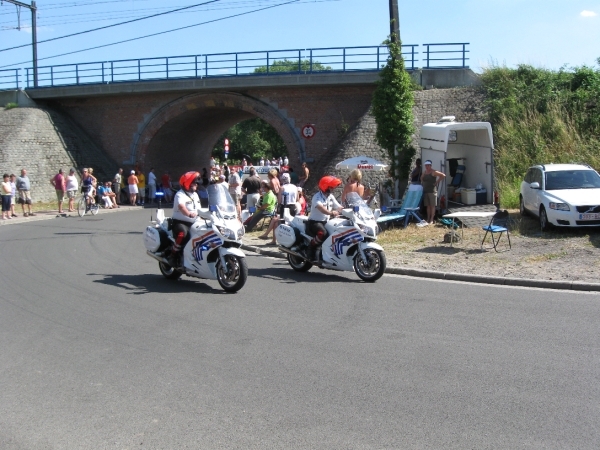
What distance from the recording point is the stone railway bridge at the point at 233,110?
2962cm

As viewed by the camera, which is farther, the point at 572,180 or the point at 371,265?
the point at 572,180

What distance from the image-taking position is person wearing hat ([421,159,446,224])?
1788cm

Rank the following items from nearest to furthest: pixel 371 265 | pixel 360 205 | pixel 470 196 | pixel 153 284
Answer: pixel 153 284 → pixel 371 265 → pixel 360 205 → pixel 470 196

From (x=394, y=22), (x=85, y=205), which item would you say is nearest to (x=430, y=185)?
(x=394, y=22)

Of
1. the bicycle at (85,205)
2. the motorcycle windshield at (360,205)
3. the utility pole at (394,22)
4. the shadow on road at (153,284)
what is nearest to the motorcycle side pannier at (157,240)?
the shadow on road at (153,284)

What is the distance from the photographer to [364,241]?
1167 cm

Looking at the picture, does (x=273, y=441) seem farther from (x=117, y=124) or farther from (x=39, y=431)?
(x=117, y=124)

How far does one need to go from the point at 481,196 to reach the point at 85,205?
15.8m

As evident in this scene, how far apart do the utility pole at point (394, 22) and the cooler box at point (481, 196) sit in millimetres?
5890

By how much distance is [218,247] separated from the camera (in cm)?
1062

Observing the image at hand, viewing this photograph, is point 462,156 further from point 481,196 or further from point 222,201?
point 222,201

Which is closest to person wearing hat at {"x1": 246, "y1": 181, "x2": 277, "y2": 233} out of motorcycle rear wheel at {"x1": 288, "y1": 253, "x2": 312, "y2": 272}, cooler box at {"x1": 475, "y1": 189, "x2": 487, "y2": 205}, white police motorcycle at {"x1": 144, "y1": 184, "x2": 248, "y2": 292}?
cooler box at {"x1": 475, "y1": 189, "x2": 487, "y2": 205}

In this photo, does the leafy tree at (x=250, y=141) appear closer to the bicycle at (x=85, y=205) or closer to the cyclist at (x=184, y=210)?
the bicycle at (x=85, y=205)

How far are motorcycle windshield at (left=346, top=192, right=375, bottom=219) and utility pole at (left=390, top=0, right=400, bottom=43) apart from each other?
11534 mm
